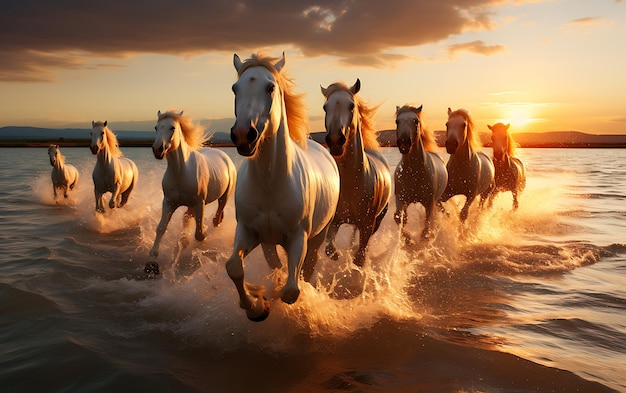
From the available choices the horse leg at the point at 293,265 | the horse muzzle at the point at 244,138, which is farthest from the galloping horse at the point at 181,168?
the horse muzzle at the point at 244,138

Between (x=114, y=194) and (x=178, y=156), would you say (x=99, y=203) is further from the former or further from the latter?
(x=178, y=156)

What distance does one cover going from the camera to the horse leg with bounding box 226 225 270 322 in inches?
150

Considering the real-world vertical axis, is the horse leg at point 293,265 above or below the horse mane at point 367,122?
below

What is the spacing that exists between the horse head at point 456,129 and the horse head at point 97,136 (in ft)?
24.1

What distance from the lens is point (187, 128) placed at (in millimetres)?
7914

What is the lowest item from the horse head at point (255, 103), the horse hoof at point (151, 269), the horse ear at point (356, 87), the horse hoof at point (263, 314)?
the horse hoof at point (151, 269)

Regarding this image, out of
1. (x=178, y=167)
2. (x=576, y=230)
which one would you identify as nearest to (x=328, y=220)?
(x=178, y=167)

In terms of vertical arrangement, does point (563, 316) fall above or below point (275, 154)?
below

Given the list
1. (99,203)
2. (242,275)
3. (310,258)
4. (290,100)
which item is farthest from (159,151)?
(99,203)

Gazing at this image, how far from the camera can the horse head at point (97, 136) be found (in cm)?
1072

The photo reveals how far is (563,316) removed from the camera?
529cm

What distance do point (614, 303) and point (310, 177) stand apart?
4.13m

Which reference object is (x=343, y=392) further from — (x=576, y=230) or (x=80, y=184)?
(x=80, y=184)

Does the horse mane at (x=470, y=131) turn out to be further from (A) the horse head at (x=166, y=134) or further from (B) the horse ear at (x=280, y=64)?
(B) the horse ear at (x=280, y=64)
